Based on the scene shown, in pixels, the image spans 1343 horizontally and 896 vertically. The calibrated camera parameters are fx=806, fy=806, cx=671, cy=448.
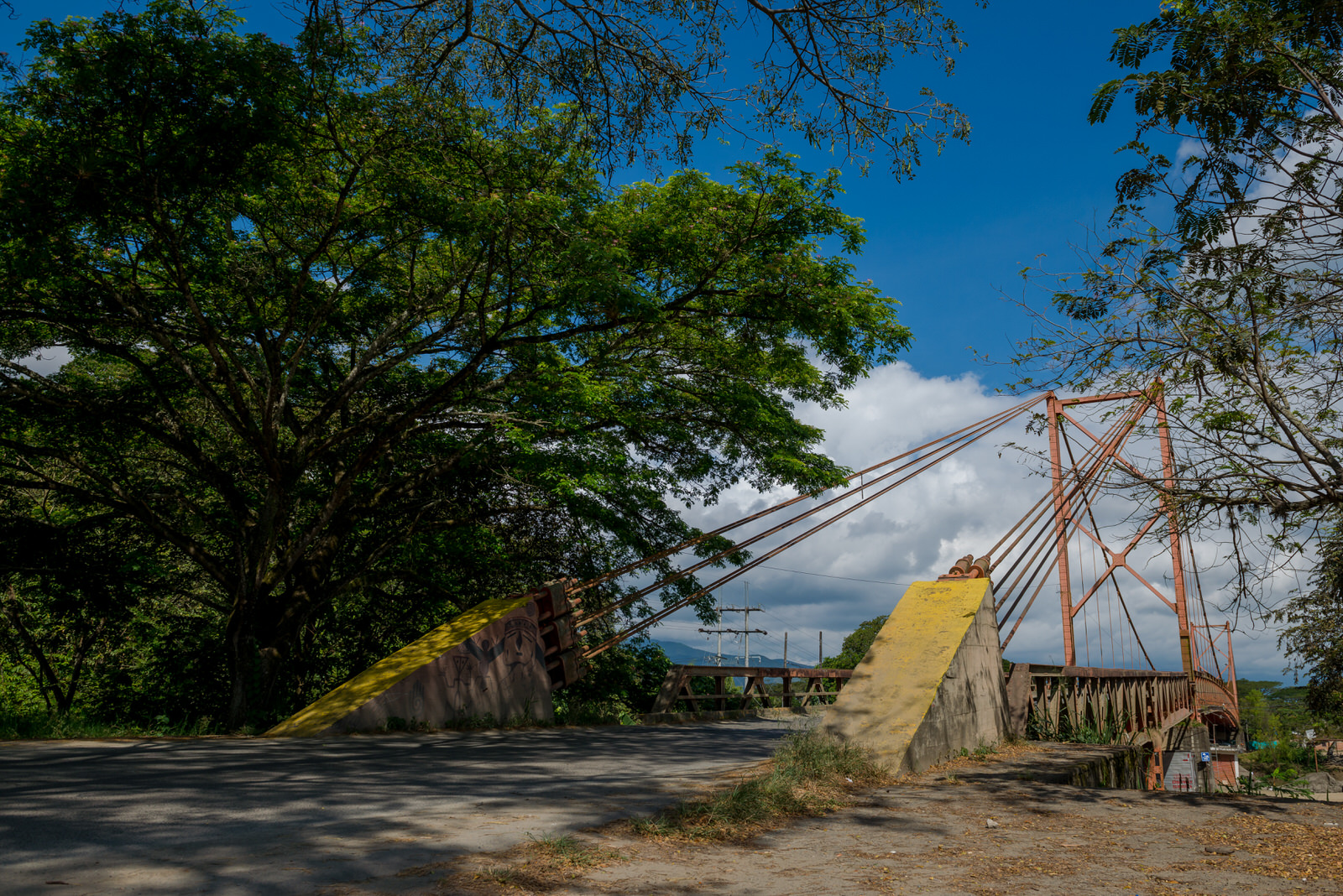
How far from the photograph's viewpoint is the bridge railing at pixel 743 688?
1384cm

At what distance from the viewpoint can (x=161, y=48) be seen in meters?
8.37

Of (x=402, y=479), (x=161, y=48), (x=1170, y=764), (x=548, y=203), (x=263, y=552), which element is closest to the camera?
(x=161, y=48)

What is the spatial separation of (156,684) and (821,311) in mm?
14104

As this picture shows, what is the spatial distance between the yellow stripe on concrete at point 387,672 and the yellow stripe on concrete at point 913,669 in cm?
473

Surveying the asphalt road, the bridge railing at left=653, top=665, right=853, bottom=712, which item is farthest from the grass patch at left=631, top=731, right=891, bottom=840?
the bridge railing at left=653, top=665, right=853, bottom=712

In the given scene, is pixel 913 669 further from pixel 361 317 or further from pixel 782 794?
pixel 361 317

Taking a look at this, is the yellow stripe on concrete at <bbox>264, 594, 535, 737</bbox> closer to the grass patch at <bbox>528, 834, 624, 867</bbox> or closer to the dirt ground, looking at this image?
the dirt ground

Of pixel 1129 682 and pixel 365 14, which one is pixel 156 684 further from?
pixel 1129 682

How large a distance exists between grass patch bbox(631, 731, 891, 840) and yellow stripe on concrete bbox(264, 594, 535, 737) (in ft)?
15.0

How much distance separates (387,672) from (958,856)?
7053 millimetres

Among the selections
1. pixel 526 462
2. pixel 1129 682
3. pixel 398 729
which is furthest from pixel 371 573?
pixel 1129 682

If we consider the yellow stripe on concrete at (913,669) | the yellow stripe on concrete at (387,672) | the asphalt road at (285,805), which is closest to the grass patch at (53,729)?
the asphalt road at (285,805)

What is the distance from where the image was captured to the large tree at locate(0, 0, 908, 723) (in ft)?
28.2

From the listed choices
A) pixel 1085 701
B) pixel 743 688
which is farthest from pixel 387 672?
pixel 1085 701
